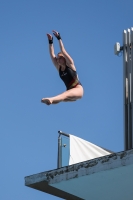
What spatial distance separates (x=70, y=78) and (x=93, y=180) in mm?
3240

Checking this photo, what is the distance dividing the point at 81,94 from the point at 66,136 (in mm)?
1474

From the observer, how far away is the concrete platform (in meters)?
10.1

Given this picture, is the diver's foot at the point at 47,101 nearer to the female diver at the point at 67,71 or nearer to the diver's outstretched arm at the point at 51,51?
the female diver at the point at 67,71

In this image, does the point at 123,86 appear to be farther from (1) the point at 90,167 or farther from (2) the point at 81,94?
(1) the point at 90,167

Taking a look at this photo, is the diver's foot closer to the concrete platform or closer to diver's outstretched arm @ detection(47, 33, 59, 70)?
the concrete platform

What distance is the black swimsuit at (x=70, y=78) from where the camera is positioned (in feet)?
43.2

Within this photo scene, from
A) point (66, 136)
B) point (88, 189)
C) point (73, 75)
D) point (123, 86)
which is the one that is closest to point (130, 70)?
point (123, 86)

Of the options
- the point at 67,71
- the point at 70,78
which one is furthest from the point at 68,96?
the point at 67,71

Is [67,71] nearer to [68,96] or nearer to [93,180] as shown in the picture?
[68,96]

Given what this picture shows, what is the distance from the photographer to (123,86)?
1353 cm

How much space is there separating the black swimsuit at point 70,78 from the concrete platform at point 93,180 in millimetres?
2584

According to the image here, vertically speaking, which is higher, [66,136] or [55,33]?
[55,33]

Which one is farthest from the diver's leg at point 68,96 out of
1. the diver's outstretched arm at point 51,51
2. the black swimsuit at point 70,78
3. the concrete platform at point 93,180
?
the concrete platform at point 93,180

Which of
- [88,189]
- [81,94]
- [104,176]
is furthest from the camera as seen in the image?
[81,94]
